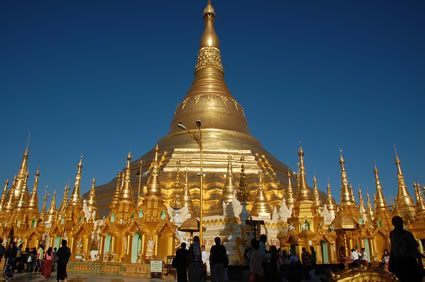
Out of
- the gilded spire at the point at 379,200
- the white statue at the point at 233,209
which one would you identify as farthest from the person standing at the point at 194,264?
the gilded spire at the point at 379,200

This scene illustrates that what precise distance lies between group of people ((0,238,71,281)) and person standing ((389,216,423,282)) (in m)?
9.06

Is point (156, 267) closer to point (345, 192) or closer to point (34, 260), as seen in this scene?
point (34, 260)

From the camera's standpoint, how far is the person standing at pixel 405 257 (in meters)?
5.79

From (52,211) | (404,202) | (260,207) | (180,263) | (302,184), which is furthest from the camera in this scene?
(52,211)

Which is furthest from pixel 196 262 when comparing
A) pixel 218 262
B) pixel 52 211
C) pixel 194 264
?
pixel 52 211

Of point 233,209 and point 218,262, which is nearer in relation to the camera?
point 218,262

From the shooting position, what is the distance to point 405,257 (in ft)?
19.1

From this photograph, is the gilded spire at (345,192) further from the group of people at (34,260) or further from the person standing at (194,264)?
the group of people at (34,260)

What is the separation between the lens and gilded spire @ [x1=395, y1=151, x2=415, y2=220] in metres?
26.9

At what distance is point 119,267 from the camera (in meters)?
16.4

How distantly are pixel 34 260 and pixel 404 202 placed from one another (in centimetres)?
2555

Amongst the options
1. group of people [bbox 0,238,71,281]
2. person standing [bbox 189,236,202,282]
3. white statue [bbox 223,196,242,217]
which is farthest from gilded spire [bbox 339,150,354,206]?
group of people [bbox 0,238,71,281]

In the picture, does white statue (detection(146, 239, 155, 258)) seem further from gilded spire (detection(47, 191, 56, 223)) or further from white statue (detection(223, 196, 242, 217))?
gilded spire (detection(47, 191, 56, 223))

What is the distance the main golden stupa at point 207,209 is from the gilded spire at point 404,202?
0.23 feet
